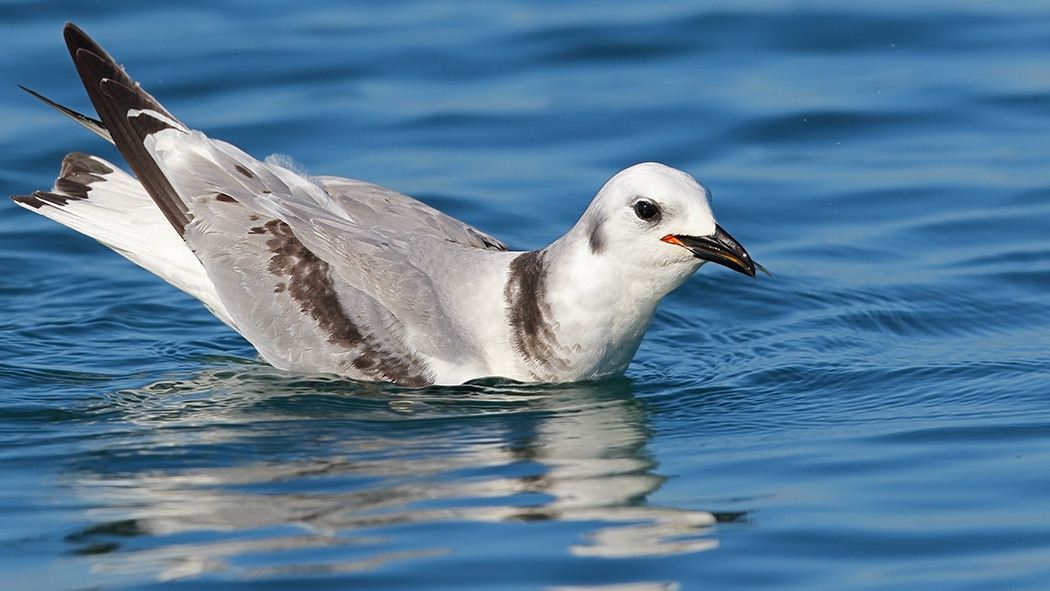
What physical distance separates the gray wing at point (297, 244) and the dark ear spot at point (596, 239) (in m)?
0.86

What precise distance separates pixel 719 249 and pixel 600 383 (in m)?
1.26

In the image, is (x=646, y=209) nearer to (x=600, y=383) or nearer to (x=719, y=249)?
(x=719, y=249)

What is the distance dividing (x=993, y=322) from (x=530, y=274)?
3208 mm

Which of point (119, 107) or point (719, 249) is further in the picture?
point (119, 107)

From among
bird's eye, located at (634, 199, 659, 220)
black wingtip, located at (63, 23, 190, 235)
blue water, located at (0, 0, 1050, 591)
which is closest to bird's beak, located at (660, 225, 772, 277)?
bird's eye, located at (634, 199, 659, 220)

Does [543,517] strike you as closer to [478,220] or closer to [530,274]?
[530,274]

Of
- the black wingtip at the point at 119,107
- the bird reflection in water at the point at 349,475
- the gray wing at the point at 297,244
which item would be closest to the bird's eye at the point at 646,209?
the bird reflection in water at the point at 349,475

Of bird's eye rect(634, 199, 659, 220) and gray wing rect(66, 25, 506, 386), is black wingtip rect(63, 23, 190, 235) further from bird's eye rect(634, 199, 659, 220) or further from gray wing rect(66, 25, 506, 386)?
bird's eye rect(634, 199, 659, 220)

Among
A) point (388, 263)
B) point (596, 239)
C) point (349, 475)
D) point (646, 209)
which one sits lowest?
point (349, 475)

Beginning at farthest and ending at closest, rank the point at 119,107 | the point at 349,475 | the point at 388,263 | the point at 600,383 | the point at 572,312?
the point at 119,107, the point at 600,383, the point at 388,263, the point at 572,312, the point at 349,475

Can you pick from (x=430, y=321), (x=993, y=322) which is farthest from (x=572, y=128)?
(x=430, y=321)

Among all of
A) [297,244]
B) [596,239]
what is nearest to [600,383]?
[596,239]

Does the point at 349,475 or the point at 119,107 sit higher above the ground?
the point at 119,107

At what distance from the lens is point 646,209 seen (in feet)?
24.0
